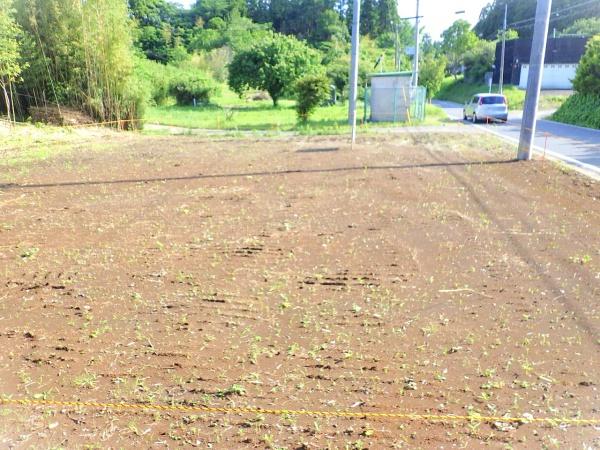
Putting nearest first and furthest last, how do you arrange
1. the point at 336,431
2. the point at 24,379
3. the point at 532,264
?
the point at 336,431 < the point at 24,379 < the point at 532,264

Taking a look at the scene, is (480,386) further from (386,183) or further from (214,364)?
(386,183)

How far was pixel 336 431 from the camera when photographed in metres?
2.83

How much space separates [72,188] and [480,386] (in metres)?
8.41

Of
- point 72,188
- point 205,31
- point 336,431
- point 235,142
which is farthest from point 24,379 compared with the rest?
point 205,31

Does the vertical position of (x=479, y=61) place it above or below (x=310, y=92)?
above

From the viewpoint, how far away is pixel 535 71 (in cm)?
1041

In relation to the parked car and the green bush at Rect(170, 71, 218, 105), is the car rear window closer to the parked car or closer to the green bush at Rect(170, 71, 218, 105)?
the parked car

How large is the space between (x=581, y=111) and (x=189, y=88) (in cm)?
2763

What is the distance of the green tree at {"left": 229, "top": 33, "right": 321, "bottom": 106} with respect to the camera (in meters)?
35.4

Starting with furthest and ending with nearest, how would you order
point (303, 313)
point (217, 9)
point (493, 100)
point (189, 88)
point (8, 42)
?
1. point (217, 9)
2. point (189, 88)
3. point (493, 100)
4. point (8, 42)
5. point (303, 313)

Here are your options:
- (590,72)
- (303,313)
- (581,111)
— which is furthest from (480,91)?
(303,313)

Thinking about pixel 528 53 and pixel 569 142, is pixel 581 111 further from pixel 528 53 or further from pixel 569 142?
pixel 528 53

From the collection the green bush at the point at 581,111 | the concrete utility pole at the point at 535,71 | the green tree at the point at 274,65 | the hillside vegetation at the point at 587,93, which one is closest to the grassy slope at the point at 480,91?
the green bush at the point at 581,111

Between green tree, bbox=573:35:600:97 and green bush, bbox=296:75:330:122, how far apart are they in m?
11.8
